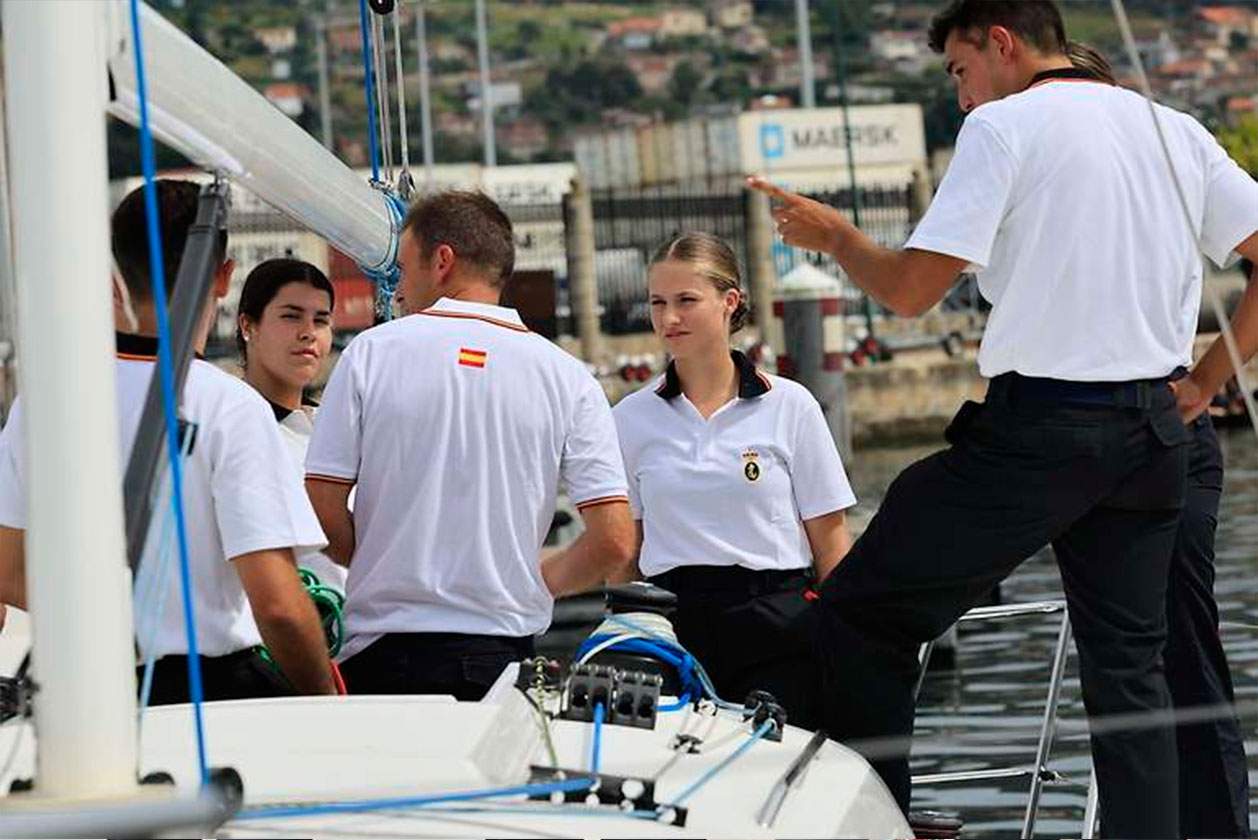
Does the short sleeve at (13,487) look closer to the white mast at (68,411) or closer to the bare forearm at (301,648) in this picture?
the bare forearm at (301,648)

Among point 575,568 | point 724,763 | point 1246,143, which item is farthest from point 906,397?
point 724,763

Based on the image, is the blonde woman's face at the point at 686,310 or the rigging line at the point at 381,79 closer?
→ the blonde woman's face at the point at 686,310

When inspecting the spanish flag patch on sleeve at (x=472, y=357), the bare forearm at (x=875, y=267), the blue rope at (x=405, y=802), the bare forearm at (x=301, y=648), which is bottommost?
the blue rope at (x=405, y=802)

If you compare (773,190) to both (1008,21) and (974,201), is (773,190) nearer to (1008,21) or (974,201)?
(974,201)

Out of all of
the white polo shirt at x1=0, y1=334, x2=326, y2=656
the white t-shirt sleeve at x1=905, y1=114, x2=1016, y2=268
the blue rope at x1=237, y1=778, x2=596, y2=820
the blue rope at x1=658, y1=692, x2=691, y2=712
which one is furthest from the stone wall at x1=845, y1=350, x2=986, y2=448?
the blue rope at x1=237, y1=778, x2=596, y2=820

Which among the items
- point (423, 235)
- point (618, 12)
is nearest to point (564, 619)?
point (423, 235)

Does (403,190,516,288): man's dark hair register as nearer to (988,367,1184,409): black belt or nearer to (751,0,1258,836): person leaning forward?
(751,0,1258,836): person leaning forward

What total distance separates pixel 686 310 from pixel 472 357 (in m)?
1.06

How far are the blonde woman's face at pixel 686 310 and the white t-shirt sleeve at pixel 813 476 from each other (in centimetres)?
24

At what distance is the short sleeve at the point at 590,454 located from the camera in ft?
13.2

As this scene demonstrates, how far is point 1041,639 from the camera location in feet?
41.5

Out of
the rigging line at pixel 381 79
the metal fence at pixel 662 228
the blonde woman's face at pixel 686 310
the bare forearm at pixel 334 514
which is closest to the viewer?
the bare forearm at pixel 334 514

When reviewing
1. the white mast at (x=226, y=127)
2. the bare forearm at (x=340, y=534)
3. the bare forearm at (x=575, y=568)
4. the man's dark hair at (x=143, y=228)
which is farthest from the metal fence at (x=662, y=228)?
the man's dark hair at (x=143, y=228)

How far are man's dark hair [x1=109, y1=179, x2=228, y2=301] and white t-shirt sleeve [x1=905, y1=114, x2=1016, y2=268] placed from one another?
3.61 feet
